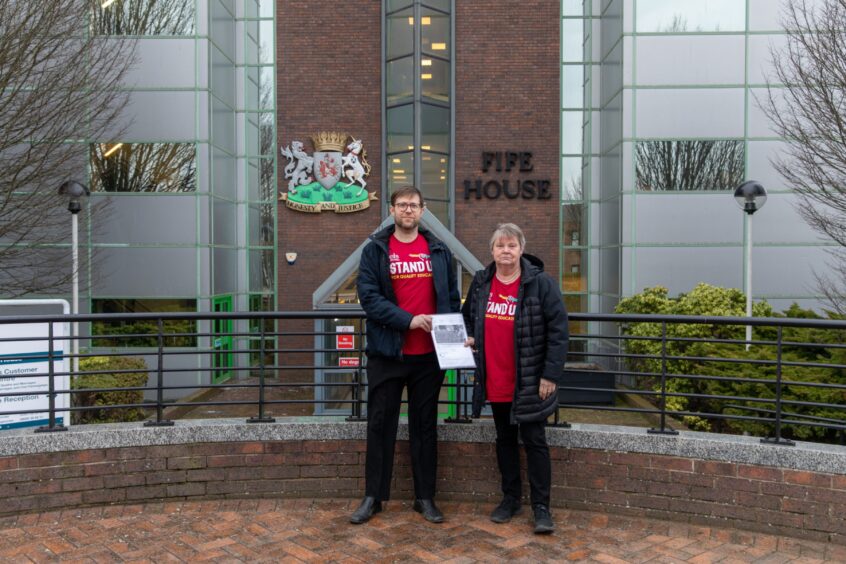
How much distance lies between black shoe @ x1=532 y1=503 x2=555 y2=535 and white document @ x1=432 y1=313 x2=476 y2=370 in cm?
109

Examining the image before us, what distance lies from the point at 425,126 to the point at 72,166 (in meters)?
8.09

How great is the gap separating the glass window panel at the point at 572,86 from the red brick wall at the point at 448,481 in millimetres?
14170

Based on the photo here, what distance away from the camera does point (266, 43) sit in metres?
17.7

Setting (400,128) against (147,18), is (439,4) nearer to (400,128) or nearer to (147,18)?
(400,128)

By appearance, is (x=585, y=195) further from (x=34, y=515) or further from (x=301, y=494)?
(x=34, y=515)

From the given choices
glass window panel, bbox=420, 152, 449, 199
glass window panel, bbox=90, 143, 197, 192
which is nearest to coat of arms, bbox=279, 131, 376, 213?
glass window panel, bbox=420, 152, 449, 199

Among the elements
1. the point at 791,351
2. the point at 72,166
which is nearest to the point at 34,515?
the point at 791,351

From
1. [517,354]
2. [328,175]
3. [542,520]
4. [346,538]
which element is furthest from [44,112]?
[542,520]

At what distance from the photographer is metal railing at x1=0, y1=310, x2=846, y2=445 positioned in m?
4.80

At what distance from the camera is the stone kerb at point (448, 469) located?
439cm

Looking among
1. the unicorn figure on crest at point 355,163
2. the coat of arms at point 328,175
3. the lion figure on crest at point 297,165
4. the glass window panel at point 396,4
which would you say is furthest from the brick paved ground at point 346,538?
the glass window panel at point 396,4

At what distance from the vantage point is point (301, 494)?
511 cm

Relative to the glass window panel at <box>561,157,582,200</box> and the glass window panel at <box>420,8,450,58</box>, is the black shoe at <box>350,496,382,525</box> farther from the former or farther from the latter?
the glass window panel at <box>420,8,450,58</box>

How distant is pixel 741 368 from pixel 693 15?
10.6m
